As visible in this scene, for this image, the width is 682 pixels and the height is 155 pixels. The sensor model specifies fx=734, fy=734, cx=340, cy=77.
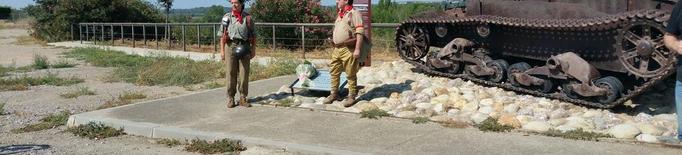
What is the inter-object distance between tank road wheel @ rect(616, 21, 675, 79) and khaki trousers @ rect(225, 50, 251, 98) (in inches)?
178

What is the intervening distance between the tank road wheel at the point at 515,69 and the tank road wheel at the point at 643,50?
147cm

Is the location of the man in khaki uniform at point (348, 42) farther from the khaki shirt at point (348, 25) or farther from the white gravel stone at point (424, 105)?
the white gravel stone at point (424, 105)

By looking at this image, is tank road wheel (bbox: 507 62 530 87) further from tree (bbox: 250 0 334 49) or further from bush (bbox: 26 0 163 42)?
bush (bbox: 26 0 163 42)

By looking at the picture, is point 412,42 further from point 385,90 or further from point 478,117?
point 478,117

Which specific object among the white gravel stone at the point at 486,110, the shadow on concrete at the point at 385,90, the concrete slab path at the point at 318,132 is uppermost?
the shadow on concrete at the point at 385,90

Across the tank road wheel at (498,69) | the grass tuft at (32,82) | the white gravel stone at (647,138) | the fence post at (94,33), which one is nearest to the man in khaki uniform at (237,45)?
the tank road wheel at (498,69)

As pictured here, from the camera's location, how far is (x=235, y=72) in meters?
9.51

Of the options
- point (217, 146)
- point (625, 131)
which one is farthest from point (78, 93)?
point (625, 131)

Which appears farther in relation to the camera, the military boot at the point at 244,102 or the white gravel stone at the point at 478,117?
the military boot at the point at 244,102

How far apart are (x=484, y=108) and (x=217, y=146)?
3.28m

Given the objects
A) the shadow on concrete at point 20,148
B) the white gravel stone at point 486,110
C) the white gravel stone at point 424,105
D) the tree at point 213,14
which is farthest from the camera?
the tree at point 213,14

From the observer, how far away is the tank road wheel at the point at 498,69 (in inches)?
390

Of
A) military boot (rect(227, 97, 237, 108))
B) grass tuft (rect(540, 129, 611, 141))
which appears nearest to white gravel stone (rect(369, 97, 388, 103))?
military boot (rect(227, 97, 237, 108))

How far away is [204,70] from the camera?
15.2m
